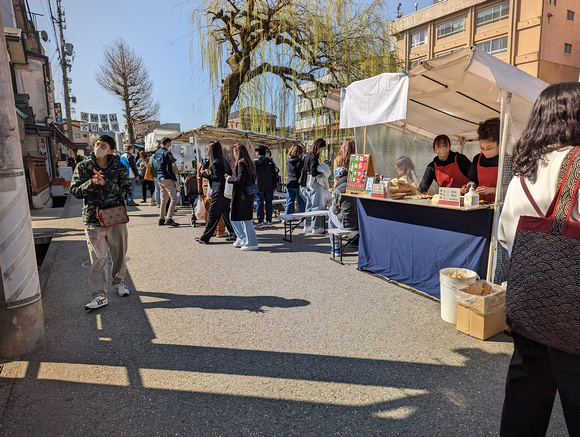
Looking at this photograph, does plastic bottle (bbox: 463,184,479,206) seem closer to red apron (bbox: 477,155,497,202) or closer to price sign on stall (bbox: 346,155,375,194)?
red apron (bbox: 477,155,497,202)

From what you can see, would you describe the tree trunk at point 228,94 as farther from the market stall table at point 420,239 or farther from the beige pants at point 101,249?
the beige pants at point 101,249

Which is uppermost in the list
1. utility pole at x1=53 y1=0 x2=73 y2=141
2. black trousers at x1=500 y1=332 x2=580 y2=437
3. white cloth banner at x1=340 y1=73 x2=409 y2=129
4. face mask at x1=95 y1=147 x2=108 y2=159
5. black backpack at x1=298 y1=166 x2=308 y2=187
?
utility pole at x1=53 y1=0 x2=73 y2=141

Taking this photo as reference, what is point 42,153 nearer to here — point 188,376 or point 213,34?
point 213,34

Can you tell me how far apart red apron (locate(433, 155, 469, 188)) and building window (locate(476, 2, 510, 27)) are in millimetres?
31026

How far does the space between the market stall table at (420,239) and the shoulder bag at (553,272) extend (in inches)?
88.0

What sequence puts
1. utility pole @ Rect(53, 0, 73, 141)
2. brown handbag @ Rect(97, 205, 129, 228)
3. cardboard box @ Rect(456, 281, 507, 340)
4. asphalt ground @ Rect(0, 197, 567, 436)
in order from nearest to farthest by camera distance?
asphalt ground @ Rect(0, 197, 567, 436) < cardboard box @ Rect(456, 281, 507, 340) < brown handbag @ Rect(97, 205, 129, 228) < utility pole @ Rect(53, 0, 73, 141)

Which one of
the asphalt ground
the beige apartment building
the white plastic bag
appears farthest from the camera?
the beige apartment building

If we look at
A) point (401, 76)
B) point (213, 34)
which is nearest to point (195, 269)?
point (401, 76)

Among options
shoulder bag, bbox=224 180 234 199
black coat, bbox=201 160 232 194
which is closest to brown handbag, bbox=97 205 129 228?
shoulder bag, bbox=224 180 234 199

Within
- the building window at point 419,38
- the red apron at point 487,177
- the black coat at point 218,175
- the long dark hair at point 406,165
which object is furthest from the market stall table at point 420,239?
the building window at point 419,38

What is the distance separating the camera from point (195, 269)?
5.75 metres

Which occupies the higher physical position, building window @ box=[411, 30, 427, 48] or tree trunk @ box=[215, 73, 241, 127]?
building window @ box=[411, 30, 427, 48]

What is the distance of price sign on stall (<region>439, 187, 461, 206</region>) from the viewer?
12.6ft

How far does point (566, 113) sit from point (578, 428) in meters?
1.33
